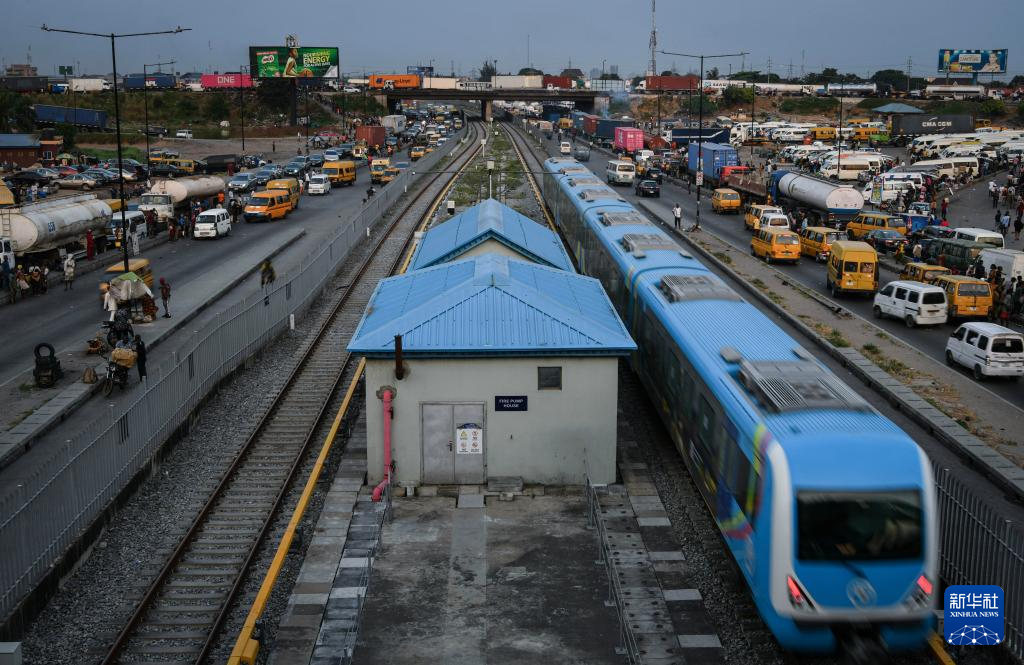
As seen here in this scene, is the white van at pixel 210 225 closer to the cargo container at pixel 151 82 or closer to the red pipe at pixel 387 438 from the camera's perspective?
the red pipe at pixel 387 438

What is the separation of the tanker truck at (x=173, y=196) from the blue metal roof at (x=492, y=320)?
40831mm

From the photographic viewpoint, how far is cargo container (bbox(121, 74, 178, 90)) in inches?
7056

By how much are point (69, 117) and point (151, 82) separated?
72206 mm

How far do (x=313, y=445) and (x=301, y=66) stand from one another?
132091mm

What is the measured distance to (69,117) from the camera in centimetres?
12538

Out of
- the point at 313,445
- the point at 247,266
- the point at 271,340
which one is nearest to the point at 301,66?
the point at 247,266

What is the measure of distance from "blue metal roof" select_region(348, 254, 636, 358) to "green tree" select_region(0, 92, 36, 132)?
360 feet

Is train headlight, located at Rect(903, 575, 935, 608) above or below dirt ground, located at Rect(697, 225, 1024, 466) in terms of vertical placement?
above

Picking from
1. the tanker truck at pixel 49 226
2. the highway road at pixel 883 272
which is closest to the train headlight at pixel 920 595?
the highway road at pixel 883 272

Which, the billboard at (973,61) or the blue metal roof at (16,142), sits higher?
the billboard at (973,61)

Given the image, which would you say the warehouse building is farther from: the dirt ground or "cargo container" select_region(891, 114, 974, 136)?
"cargo container" select_region(891, 114, 974, 136)

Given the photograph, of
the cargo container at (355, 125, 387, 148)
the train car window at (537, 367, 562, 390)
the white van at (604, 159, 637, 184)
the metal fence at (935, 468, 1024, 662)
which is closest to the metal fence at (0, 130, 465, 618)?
the train car window at (537, 367, 562, 390)

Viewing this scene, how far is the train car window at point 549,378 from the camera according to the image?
20.2m

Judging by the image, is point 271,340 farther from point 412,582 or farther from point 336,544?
point 412,582
